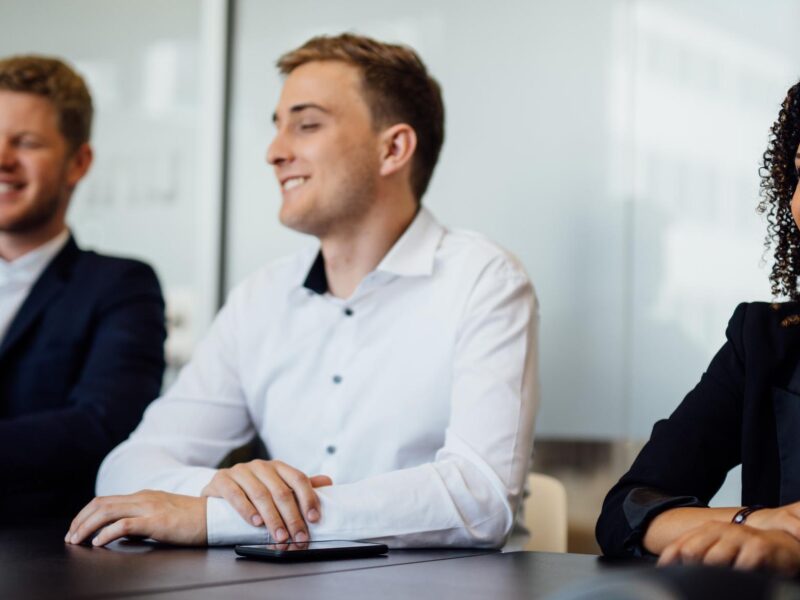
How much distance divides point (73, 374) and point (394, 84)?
39.8 inches

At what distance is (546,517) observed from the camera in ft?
7.55

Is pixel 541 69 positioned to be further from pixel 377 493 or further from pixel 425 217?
pixel 377 493

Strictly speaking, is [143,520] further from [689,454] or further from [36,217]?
[36,217]

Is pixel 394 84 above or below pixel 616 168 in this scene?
above

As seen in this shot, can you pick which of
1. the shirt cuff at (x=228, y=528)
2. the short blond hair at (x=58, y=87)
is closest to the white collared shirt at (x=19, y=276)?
the short blond hair at (x=58, y=87)

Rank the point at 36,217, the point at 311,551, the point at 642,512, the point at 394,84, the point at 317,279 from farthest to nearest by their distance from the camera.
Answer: the point at 36,217
the point at 394,84
the point at 317,279
the point at 642,512
the point at 311,551

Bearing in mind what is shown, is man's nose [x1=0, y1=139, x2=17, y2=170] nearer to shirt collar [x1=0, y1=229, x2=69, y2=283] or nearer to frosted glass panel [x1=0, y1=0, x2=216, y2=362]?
shirt collar [x1=0, y1=229, x2=69, y2=283]

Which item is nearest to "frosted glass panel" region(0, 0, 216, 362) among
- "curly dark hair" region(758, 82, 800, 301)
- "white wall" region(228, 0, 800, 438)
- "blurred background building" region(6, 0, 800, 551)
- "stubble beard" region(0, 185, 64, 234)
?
"blurred background building" region(6, 0, 800, 551)

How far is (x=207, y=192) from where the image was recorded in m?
3.45

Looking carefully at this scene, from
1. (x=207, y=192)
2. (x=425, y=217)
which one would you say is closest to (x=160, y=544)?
(x=425, y=217)

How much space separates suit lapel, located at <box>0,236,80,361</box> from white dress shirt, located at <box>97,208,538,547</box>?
464mm

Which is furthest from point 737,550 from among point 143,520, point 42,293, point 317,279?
point 42,293

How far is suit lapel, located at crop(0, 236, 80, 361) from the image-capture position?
2.50 m

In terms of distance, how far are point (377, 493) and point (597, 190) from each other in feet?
4.63
